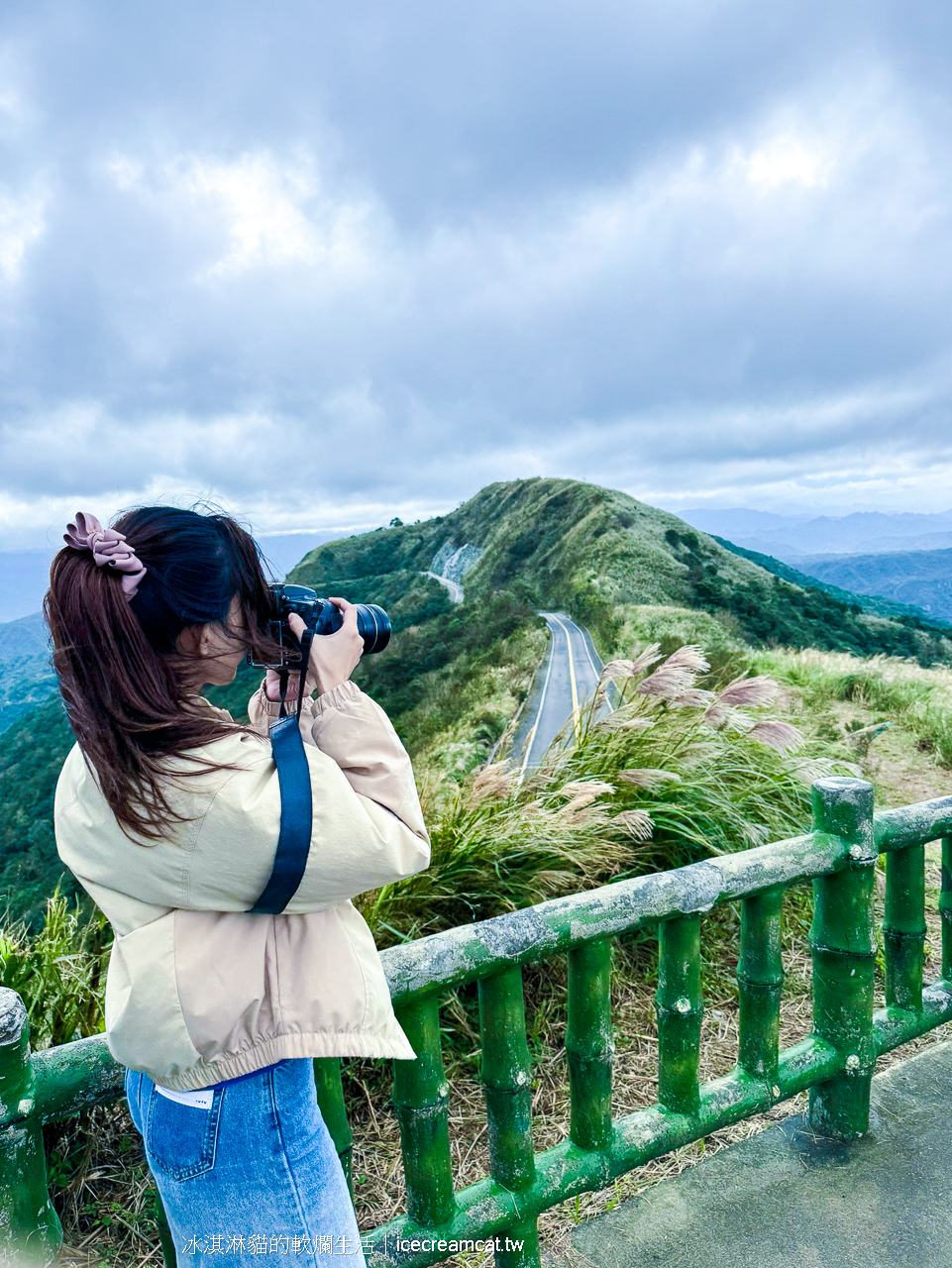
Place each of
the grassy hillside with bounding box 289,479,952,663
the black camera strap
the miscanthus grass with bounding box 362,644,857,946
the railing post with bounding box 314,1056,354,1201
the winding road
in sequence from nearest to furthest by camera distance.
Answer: the black camera strap → the railing post with bounding box 314,1056,354,1201 → the miscanthus grass with bounding box 362,644,857,946 → the winding road → the grassy hillside with bounding box 289,479,952,663

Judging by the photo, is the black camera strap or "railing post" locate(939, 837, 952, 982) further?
"railing post" locate(939, 837, 952, 982)

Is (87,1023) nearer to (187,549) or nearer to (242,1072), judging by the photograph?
(242,1072)

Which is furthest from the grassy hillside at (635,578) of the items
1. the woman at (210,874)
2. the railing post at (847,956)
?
the woman at (210,874)

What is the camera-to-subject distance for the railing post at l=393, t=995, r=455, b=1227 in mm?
1497

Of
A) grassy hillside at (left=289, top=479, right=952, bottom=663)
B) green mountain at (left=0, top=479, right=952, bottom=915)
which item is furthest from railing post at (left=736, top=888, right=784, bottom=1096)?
grassy hillside at (left=289, top=479, right=952, bottom=663)

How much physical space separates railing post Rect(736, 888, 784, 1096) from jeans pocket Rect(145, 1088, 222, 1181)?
139 cm

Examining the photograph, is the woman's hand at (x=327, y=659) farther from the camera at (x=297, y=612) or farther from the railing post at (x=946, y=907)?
the railing post at (x=946, y=907)

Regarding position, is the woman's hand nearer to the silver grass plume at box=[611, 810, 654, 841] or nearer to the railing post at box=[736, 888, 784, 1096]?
the railing post at box=[736, 888, 784, 1096]

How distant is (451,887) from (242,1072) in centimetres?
164

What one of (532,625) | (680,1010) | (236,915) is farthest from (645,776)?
(532,625)

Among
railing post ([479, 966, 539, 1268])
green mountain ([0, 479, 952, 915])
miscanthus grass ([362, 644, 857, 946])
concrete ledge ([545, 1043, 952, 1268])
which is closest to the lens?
railing post ([479, 966, 539, 1268])

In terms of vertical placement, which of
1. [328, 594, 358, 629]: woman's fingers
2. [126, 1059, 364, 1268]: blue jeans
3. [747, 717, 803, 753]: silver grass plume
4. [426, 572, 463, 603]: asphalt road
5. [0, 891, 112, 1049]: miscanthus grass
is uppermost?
[426, 572, 463, 603]: asphalt road

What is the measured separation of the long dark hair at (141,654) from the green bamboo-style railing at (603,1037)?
1.57 ft

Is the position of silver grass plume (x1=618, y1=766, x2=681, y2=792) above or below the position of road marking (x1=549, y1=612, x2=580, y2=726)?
above
